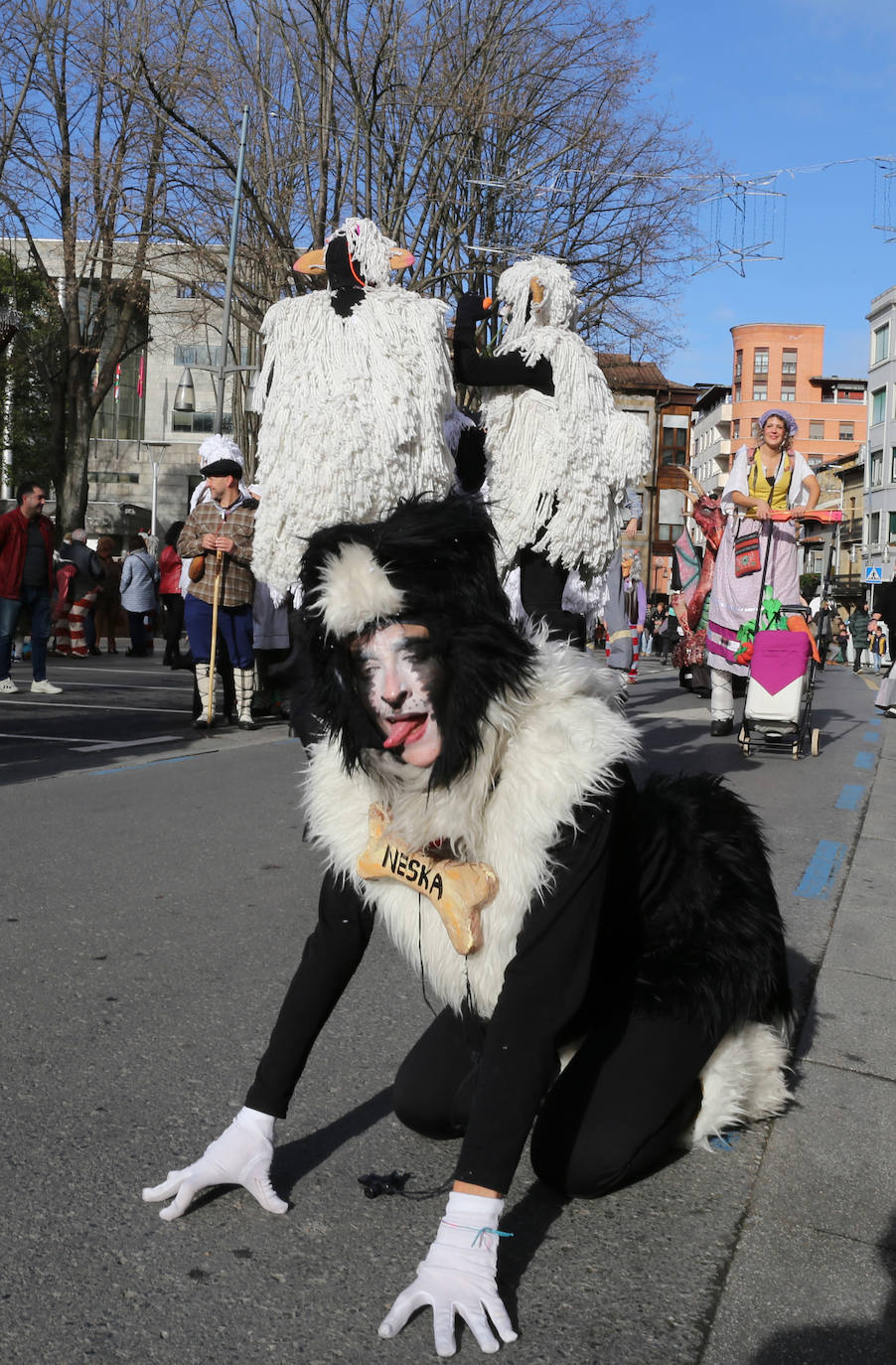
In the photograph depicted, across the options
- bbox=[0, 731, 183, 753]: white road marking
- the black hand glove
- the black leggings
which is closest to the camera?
the black leggings

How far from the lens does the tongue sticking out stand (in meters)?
2.21

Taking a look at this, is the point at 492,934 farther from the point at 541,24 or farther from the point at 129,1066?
the point at 541,24

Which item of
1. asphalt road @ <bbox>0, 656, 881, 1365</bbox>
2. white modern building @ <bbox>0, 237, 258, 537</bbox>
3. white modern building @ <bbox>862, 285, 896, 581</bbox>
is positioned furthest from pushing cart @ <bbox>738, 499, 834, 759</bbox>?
white modern building @ <bbox>862, 285, 896, 581</bbox>

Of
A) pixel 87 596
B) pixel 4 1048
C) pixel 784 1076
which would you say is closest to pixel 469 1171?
pixel 784 1076

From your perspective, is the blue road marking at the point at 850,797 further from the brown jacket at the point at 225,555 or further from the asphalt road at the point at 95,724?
the brown jacket at the point at 225,555

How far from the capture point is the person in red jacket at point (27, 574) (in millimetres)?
11742

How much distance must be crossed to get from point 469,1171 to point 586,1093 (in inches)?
20.0

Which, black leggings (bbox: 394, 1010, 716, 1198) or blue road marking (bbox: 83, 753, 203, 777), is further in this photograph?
blue road marking (bbox: 83, 753, 203, 777)

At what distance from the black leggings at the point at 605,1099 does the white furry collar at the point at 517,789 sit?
317 mm

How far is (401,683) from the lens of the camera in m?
2.18

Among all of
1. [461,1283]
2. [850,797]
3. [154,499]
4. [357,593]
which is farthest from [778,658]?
[154,499]

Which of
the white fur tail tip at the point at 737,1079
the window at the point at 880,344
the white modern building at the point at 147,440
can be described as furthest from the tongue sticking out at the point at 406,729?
the window at the point at 880,344

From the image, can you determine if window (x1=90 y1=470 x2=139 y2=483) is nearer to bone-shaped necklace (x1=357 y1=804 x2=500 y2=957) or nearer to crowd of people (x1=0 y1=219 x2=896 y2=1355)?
crowd of people (x1=0 y1=219 x2=896 y2=1355)

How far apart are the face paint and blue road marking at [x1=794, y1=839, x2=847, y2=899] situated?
3.34 meters
